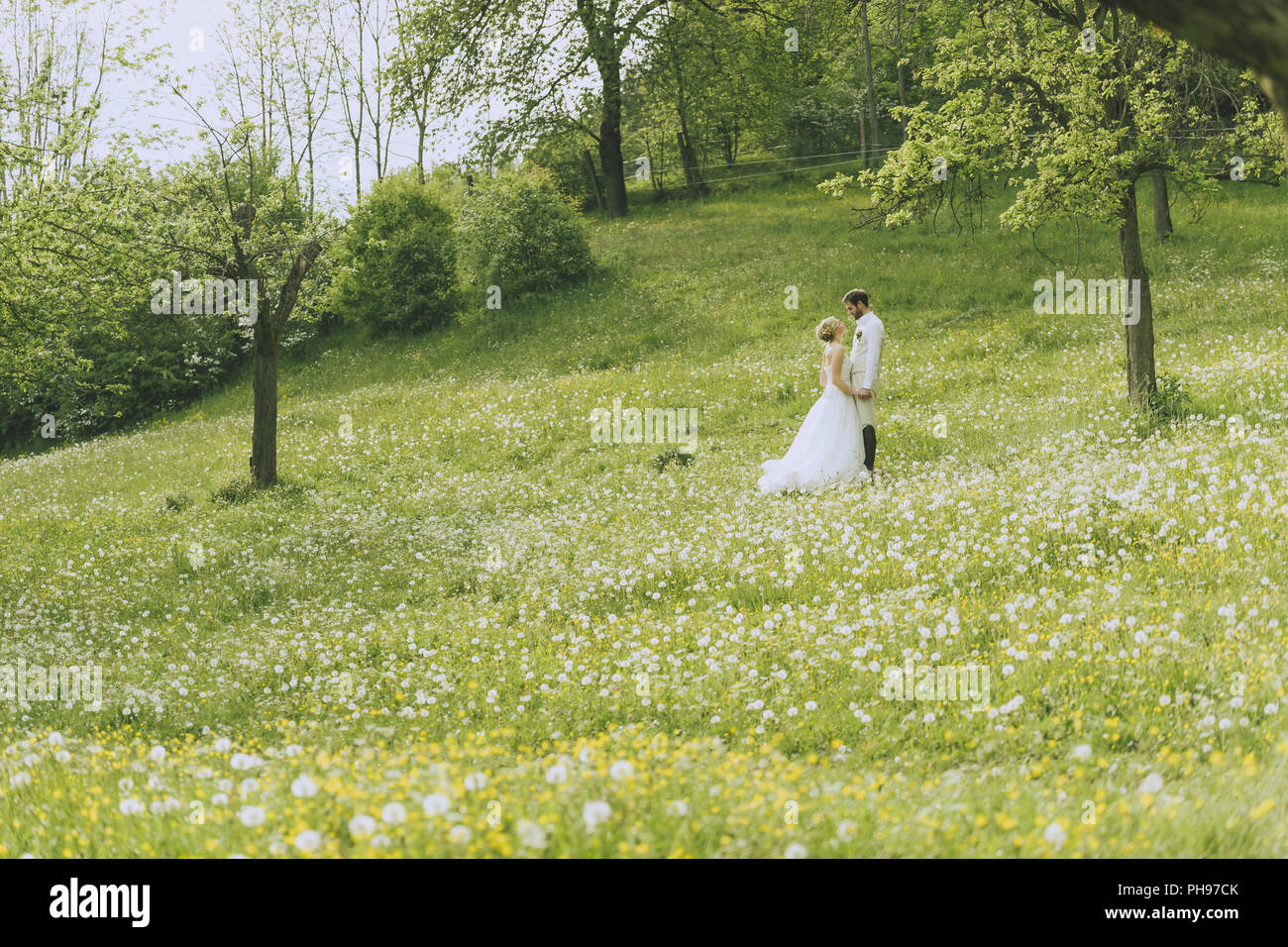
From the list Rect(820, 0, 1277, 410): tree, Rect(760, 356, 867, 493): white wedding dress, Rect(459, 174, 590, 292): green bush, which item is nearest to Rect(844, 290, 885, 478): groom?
Rect(760, 356, 867, 493): white wedding dress

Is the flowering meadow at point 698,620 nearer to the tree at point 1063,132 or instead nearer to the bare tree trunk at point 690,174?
the tree at point 1063,132

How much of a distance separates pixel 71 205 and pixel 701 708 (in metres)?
13.1

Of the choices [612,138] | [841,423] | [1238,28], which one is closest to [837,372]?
[841,423]

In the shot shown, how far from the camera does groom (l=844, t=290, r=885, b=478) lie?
12492mm

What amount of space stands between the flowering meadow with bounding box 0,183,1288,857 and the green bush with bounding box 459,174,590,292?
10.8 meters

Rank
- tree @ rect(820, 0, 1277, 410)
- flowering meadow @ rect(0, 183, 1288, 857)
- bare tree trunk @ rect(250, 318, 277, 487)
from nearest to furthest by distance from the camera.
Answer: flowering meadow @ rect(0, 183, 1288, 857) < tree @ rect(820, 0, 1277, 410) < bare tree trunk @ rect(250, 318, 277, 487)

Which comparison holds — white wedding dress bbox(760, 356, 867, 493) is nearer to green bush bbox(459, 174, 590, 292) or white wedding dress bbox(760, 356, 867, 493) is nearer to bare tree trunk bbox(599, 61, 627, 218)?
green bush bbox(459, 174, 590, 292)

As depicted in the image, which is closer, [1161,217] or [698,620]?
[698,620]

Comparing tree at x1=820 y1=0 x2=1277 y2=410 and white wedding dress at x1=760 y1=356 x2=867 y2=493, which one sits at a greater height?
tree at x1=820 y1=0 x2=1277 y2=410

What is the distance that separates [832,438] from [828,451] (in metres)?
0.21

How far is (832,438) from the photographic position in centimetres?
1302

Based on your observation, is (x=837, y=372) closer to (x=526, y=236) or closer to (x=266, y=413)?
(x=266, y=413)

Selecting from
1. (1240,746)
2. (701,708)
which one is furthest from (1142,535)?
(701,708)
